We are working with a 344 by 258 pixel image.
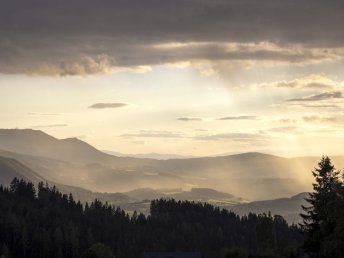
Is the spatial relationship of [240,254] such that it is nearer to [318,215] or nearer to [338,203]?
[318,215]

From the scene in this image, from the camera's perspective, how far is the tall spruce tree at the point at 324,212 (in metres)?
91.3

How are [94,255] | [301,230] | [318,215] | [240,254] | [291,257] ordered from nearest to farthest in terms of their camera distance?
[318,215] < [301,230] < [291,257] < [94,255] < [240,254]

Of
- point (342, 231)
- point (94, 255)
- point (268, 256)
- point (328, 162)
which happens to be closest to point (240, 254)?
point (268, 256)

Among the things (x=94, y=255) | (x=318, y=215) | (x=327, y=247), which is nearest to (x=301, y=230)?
(x=318, y=215)

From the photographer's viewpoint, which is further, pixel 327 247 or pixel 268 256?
pixel 268 256

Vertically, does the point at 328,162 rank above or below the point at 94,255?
above

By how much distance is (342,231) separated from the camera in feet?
294

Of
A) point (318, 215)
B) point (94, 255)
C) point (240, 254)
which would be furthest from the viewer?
point (240, 254)

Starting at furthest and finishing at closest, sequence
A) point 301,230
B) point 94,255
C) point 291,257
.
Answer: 1. point 94,255
2. point 291,257
3. point 301,230

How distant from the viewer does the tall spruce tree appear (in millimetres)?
91312

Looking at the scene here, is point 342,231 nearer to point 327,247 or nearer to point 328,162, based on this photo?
point 327,247

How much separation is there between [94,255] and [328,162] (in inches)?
3428

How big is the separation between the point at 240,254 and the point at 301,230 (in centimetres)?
7241

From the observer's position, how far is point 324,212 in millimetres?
99125
